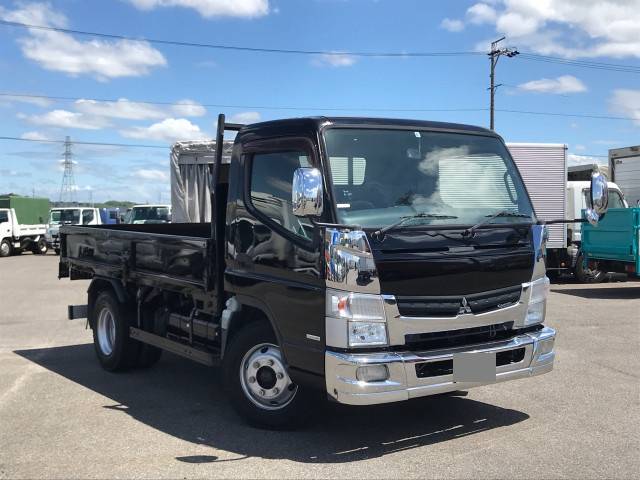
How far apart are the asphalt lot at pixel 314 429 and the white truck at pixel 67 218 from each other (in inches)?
821

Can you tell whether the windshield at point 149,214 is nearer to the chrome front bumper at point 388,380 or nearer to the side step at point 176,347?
the side step at point 176,347

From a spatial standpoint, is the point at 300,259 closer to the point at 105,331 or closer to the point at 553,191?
the point at 105,331

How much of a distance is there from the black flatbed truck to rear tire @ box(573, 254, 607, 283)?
38.8 ft

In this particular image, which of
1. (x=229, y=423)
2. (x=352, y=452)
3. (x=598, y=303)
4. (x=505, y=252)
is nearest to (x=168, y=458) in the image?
(x=229, y=423)

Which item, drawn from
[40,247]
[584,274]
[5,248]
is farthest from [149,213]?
[584,274]

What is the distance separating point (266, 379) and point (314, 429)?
57cm

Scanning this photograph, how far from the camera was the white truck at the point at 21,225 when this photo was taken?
28.1 m

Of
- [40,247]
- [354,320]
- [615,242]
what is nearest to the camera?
[354,320]

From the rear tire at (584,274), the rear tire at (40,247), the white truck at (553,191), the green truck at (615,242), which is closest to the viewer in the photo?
the green truck at (615,242)

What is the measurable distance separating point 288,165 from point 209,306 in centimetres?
152

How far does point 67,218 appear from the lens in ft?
92.3

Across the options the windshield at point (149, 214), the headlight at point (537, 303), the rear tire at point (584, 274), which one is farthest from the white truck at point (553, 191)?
the windshield at point (149, 214)

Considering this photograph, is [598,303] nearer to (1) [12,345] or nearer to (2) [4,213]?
(1) [12,345]

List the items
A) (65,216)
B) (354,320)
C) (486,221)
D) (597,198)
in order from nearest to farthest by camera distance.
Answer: (354,320) < (486,221) < (597,198) < (65,216)
